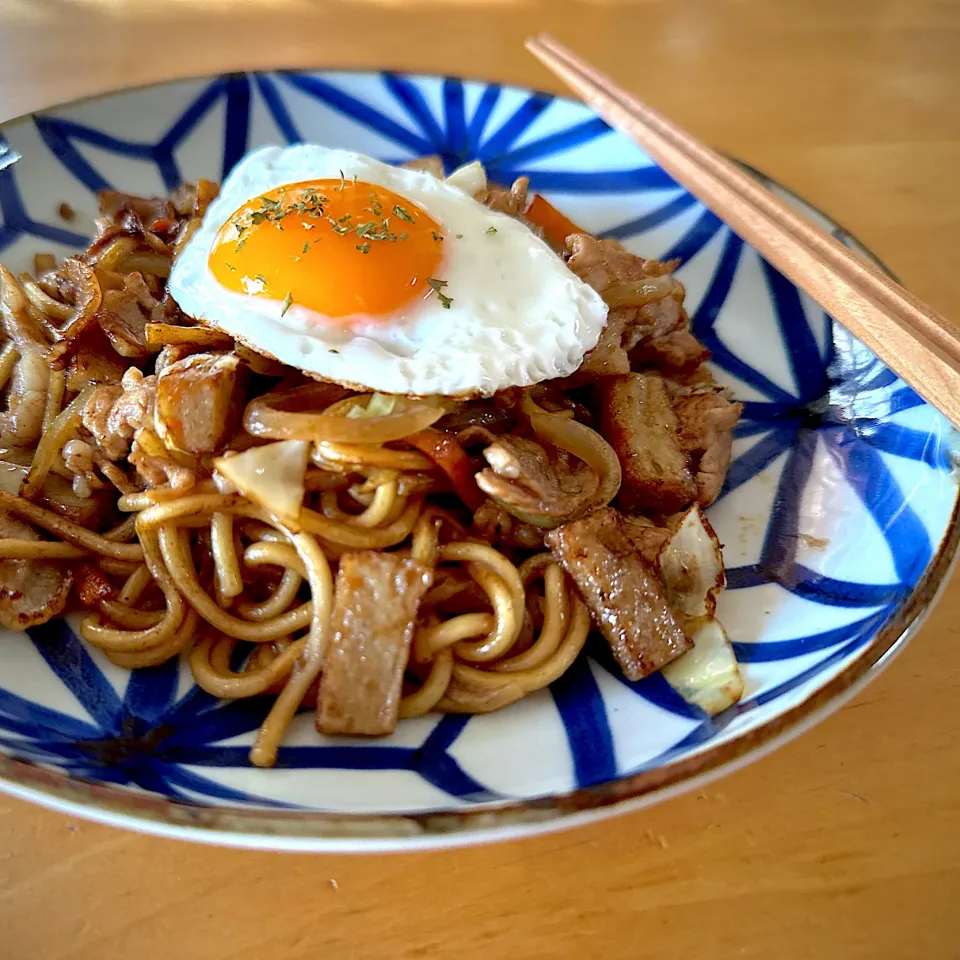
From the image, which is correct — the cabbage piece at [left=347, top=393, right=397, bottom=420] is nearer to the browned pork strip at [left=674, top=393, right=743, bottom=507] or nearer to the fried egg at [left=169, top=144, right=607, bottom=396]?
the fried egg at [left=169, top=144, right=607, bottom=396]

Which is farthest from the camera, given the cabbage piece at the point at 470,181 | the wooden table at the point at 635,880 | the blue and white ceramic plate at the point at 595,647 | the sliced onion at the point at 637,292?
the cabbage piece at the point at 470,181

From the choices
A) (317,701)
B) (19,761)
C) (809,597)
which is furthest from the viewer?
(809,597)

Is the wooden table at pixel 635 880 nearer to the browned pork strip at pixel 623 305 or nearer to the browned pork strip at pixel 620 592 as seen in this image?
the browned pork strip at pixel 620 592

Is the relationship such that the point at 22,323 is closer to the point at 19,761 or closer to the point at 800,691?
the point at 19,761

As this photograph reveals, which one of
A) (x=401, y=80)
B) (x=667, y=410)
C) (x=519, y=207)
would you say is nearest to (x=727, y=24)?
(x=401, y=80)

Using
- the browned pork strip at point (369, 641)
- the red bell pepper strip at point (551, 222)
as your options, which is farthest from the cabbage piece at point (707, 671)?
the red bell pepper strip at point (551, 222)

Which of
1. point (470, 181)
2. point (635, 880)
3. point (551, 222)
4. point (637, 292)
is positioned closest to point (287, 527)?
point (635, 880)
